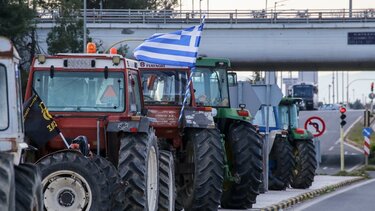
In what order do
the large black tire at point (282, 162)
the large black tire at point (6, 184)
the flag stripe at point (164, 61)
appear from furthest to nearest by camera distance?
1. the large black tire at point (282, 162)
2. the flag stripe at point (164, 61)
3. the large black tire at point (6, 184)

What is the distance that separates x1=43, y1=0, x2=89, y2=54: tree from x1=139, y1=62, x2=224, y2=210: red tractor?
3698 centimetres

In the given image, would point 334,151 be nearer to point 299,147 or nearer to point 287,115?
point 287,115

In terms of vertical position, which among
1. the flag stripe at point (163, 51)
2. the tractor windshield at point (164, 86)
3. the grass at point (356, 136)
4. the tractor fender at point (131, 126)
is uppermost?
the flag stripe at point (163, 51)

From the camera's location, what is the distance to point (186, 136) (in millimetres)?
20922

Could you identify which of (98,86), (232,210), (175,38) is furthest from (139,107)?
(232,210)

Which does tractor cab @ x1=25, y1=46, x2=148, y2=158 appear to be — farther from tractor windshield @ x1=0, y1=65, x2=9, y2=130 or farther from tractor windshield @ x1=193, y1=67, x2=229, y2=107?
tractor windshield @ x1=193, y1=67, x2=229, y2=107

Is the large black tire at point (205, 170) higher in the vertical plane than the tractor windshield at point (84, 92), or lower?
lower

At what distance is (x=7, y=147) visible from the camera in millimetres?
10531

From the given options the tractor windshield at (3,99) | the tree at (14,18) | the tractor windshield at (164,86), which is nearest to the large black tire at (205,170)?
the tractor windshield at (164,86)

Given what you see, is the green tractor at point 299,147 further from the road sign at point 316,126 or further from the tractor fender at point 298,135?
the road sign at point 316,126

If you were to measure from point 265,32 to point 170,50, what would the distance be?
45865 millimetres

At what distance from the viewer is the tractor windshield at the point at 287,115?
121 feet

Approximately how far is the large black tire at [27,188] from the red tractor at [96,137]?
340 centimetres

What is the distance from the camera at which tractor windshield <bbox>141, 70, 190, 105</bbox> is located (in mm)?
21281
